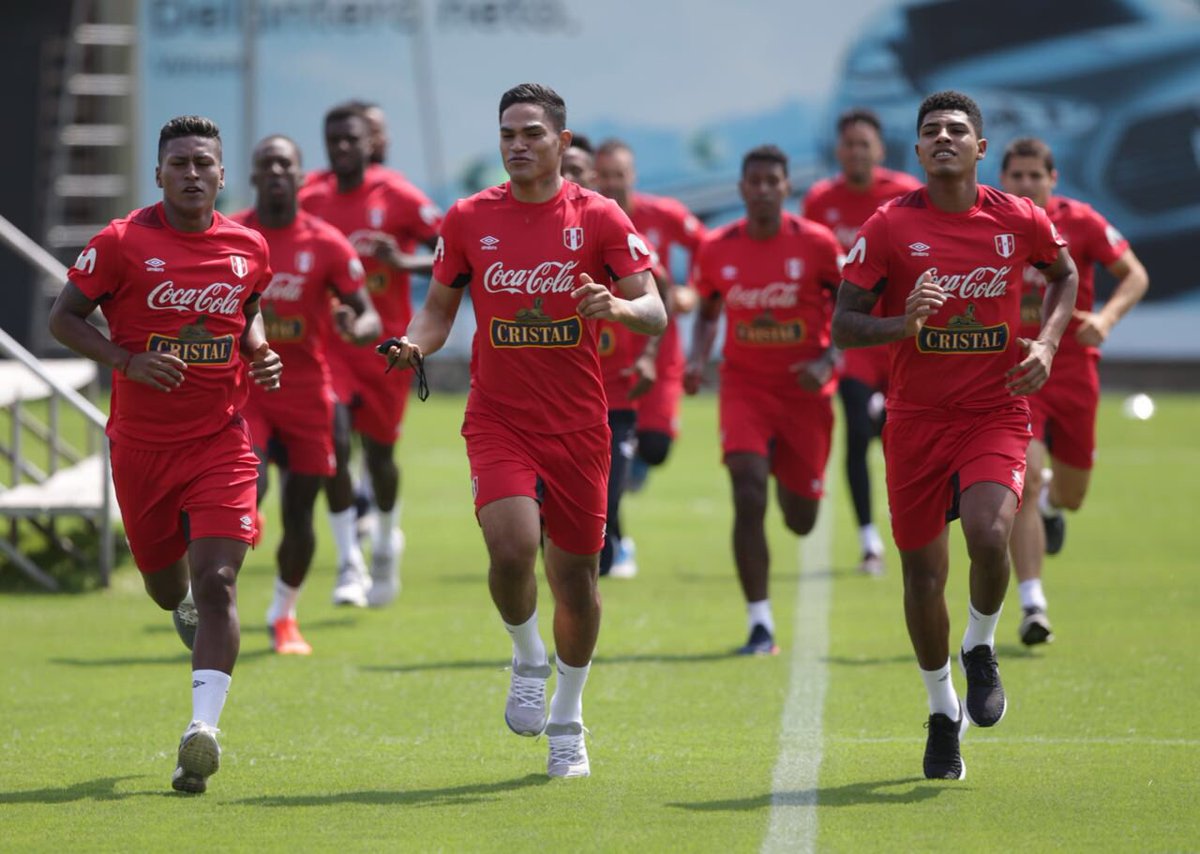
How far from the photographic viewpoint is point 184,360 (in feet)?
25.4

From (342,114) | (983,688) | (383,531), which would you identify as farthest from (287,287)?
(983,688)

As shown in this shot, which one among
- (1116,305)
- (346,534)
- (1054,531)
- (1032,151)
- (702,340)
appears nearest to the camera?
(1032,151)

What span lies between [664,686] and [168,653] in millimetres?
2754

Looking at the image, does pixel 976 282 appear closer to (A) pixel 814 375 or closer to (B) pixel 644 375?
(A) pixel 814 375

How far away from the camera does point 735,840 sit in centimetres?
657

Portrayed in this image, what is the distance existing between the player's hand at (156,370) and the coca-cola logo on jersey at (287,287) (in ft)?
→ 11.4

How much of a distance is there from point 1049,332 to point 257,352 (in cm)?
302

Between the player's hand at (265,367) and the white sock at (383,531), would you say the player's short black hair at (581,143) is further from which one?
the player's hand at (265,367)

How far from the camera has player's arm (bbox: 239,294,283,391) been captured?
26.1 ft

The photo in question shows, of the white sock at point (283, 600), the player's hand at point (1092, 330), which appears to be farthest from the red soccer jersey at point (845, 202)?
the white sock at point (283, 600)

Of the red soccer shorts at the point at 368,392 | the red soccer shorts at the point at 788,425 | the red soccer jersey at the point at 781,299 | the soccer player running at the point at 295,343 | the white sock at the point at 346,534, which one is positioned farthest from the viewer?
the red soccer shorts at the point at 368,392

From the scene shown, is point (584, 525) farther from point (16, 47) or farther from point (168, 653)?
point (16, 47)

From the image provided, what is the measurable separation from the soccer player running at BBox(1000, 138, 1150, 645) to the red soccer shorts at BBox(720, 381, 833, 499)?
1.12 m

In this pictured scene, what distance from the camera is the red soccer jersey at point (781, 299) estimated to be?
11.1 meters
